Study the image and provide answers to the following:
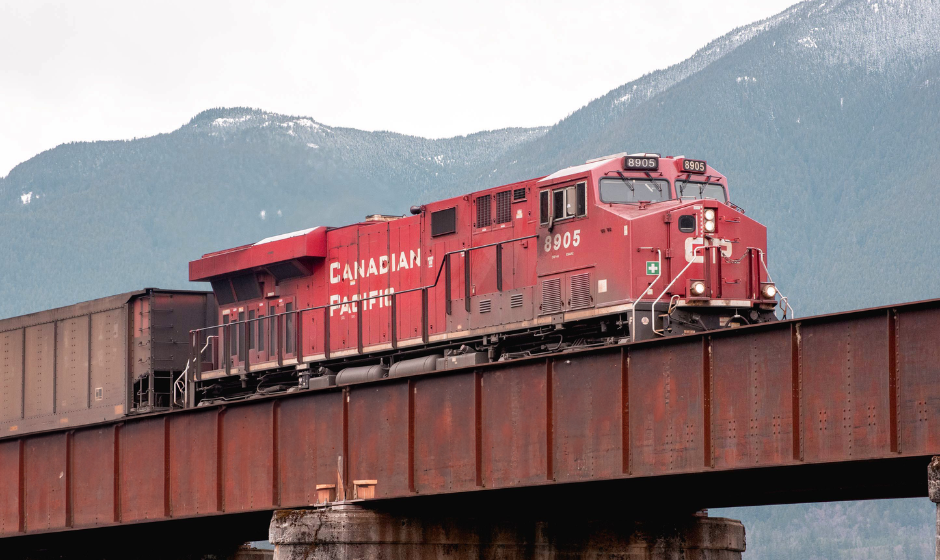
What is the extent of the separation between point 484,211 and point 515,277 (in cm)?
163

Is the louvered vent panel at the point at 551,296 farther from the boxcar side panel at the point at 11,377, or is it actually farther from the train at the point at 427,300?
the boxcar side panel at the point at 11,377

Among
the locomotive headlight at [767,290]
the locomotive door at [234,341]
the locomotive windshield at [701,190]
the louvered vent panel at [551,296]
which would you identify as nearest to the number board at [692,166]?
the locomotive windshield at [701,190]

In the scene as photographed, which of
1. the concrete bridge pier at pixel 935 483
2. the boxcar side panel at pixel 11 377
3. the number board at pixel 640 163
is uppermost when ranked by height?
the number board at pixel 640 163

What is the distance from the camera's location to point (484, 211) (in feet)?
81.7

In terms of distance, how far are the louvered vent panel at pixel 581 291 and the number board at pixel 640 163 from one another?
198 centimetres

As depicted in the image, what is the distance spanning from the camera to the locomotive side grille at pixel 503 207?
80.0 ft

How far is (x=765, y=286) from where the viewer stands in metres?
22.9

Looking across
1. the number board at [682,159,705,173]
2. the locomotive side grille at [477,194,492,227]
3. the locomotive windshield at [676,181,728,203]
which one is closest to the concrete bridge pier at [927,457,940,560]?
the locomotive windshield at [676,181,728,203]

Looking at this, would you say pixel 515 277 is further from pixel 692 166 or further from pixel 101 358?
pixel 101 358

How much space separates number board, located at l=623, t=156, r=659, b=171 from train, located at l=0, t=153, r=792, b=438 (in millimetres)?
34

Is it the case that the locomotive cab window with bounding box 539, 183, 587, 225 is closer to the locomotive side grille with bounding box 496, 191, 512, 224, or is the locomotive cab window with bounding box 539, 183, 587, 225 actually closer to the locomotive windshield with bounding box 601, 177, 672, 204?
the locomotive windshield with bounding box 601, 177, 672, 204

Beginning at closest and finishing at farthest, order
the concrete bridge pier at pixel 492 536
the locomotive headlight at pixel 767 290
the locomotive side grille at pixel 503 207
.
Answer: the concrete bridge pier at pixel 492 536 < the locomotive headlight at pixel 767 290 < the locomotive side grille at pixel 503 207

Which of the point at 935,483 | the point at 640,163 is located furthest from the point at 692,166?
the point at 935,483

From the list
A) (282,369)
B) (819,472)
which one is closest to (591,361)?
(819,472)
